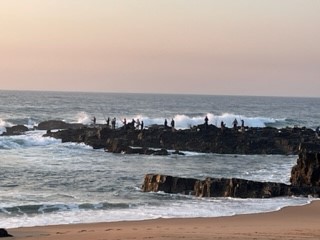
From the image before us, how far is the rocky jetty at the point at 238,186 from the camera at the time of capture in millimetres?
24438

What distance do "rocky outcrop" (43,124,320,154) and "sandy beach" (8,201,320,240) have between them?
75.8ft

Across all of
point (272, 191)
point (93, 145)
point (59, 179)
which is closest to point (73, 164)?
point (59, 179)

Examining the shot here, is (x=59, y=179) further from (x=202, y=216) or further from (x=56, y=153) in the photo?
(x=56, y=153)

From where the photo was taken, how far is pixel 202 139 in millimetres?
45406

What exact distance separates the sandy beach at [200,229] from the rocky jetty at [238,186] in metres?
3.61

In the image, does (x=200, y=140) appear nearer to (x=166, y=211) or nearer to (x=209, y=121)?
(x=166, y=211)

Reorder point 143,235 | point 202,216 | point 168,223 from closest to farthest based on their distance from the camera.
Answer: point 143,235 → point 168,223 → point 202,216

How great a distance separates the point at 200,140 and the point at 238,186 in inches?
808

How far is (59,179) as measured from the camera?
2862 centimetres

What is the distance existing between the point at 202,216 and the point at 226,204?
287cm

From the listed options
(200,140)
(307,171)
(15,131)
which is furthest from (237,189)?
(15,131)

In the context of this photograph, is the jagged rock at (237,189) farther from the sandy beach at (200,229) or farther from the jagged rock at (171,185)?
the sandy beach at (200,229)

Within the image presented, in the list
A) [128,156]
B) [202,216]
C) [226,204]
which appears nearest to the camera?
[202,216]

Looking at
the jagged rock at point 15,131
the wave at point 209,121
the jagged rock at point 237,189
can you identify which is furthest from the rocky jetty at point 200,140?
the wave at point 209,121
